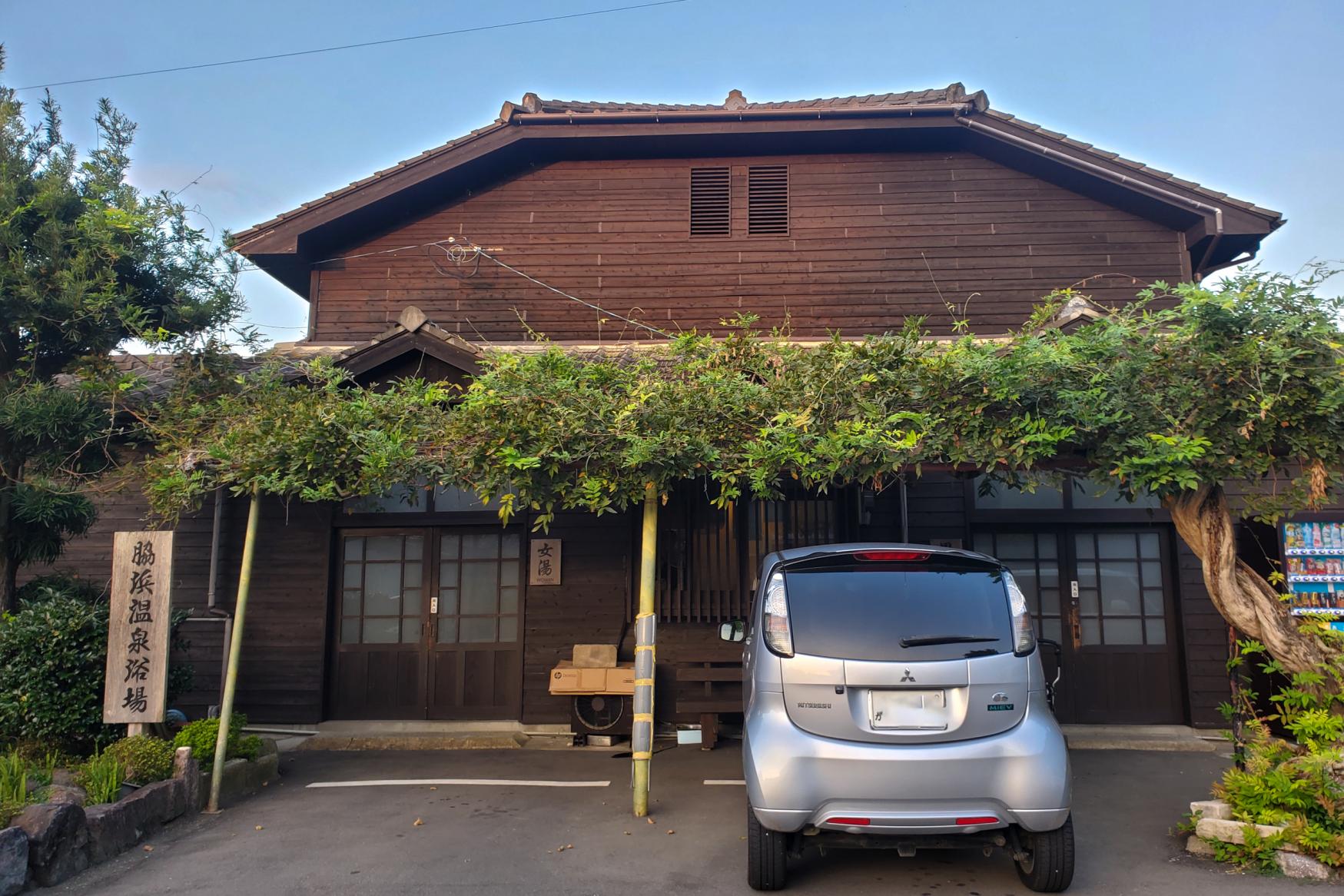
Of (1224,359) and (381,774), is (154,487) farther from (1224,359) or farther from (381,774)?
(1224,359)

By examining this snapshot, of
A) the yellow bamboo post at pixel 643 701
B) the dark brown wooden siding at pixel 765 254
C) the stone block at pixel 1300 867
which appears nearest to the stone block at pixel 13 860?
the yellow bamboo post at pixel 643 701

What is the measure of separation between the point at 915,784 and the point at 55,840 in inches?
185

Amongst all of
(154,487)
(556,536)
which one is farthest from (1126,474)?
(154,487)

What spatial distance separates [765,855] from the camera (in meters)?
4.55

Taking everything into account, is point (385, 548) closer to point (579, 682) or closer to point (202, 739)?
point (579, 682)

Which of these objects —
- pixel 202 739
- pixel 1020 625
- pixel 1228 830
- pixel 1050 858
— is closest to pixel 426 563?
pixel 202 739

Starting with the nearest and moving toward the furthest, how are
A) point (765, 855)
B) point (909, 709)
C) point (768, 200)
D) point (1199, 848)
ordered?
1. point (909, 709)
2. point (765, 855)
3. point (1199, 848)
4. point (768, 200)

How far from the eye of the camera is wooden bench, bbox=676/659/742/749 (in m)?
8.38

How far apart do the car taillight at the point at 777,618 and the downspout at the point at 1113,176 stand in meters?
8.09

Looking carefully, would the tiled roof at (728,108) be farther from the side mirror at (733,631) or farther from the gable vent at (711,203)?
the side mirror at (733,631)

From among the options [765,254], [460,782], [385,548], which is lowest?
[460,782]

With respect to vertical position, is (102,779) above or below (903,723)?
below

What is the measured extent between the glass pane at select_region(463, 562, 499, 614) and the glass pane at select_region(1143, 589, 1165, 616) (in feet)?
22.5

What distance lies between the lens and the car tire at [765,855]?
4.53m
